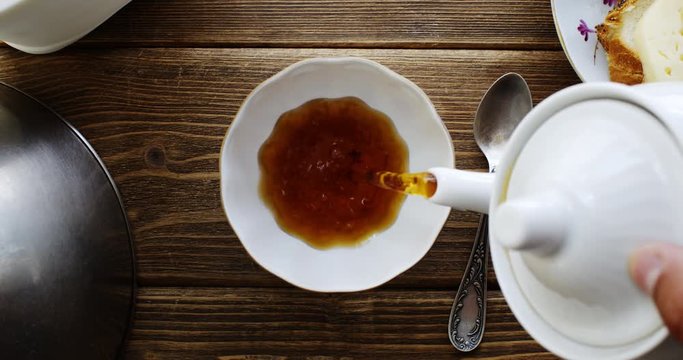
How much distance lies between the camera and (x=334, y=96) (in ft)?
3.04

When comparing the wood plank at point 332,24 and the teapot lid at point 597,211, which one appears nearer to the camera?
the teapot lid at point 597,211

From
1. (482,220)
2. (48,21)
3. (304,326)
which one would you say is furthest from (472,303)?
(48,21)

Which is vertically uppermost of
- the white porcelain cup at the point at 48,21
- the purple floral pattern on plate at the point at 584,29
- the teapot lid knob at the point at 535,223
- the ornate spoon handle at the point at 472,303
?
the white porcelain cup at the point at 48,21

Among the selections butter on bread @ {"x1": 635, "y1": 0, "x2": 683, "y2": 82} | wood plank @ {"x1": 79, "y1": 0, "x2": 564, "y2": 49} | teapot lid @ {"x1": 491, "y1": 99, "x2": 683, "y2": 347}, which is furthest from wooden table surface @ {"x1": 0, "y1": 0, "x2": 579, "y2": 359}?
teapot lid @ {"x1": 491, "y1": 99, "x2": 683, "y2": 347}

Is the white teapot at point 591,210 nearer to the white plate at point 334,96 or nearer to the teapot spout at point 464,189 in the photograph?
the teapot spout at point 464,189

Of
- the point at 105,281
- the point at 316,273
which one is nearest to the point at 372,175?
the point at 316,273

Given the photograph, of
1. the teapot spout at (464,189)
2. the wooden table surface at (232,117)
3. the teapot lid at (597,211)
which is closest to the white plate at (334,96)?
the wooden table surface at (232,117)

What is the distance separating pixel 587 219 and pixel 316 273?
0.45 m

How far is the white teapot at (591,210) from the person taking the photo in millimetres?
511

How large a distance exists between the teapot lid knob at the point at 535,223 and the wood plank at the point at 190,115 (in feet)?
1.40

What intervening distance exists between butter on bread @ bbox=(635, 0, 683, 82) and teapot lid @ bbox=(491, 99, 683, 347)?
37 centimetres

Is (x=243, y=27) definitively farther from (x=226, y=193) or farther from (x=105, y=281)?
(x=105, y=281)

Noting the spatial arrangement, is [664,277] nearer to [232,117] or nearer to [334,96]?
[334,96]

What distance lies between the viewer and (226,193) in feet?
2.89
